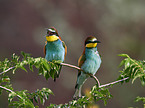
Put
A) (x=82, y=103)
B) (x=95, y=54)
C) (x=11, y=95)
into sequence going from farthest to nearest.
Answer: (x=95, y=54) < (x=82, y=103) < (x=11, y=95)

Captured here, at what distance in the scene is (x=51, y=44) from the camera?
1.82m

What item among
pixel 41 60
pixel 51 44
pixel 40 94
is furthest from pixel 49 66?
pixel 51 44

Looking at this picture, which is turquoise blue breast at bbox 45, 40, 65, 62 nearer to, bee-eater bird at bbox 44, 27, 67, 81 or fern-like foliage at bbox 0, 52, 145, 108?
bee-eater bird at bbox 44, 27, 67, 81

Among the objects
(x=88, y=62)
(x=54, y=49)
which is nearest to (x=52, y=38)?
(x=54, y=49)

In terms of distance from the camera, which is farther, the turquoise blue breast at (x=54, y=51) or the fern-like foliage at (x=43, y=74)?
the turquoise blue breast at (x=54, y=51)

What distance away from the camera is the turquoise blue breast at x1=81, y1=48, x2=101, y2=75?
5.80ft

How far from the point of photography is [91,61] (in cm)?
180

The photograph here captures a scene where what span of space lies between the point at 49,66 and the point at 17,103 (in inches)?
8.4

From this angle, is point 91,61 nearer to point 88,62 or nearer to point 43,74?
point 88,62

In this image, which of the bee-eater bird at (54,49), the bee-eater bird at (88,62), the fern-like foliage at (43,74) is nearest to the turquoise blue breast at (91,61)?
the bee-eater bird at (88,62)

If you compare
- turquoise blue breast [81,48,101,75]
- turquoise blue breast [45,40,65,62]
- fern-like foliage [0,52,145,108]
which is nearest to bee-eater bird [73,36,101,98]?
turquoise blue breast [81,48,101,75]

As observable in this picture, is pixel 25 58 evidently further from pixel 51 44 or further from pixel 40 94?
pixel 51 44

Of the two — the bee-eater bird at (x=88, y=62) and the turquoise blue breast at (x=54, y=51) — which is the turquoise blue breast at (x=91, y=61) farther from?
the turquoise blue breast at (x=54, y=51)

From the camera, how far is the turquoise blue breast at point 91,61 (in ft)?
5.80
